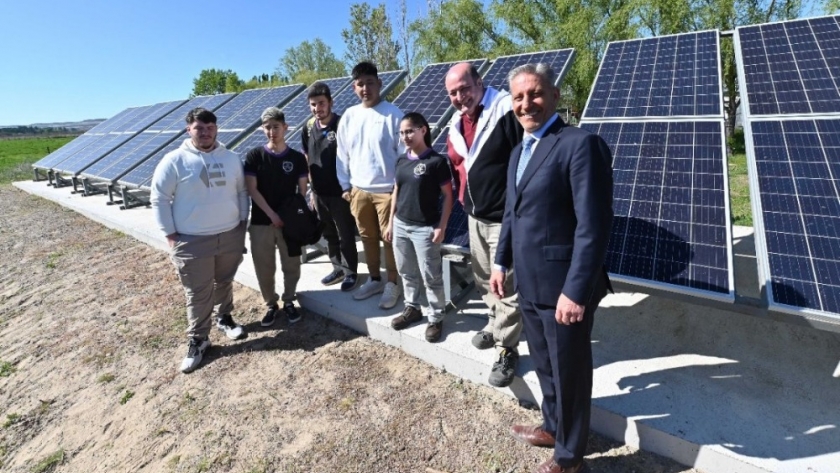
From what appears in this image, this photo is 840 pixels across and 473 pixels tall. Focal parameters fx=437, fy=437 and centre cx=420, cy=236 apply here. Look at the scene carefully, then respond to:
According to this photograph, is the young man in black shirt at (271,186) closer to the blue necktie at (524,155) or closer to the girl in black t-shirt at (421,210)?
the girl in black t-shirt at (421,210)

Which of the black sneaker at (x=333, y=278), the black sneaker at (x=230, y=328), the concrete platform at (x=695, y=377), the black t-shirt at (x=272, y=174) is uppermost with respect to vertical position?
the black t-shirt at (x=272, y=174)

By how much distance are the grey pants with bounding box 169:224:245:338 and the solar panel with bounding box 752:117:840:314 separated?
13.7 feet

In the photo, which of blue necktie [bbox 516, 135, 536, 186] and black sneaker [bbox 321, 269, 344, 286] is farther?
black sneaker [bbox 321, 269, 344, 286]

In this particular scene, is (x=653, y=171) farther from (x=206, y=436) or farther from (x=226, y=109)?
(x=226, y=109)

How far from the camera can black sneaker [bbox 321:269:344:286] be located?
17.1 ft

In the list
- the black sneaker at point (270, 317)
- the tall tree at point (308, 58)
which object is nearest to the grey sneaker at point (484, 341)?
the black sneaker at point (270, 317)

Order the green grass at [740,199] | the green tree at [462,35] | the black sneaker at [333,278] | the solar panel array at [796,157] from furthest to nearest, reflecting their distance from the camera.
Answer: the green tree at [462,35] → the green grass at [740,199] → the black sneaker at [333,278] → the solar panel array at [796,157]

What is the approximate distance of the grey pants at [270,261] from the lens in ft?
14.4

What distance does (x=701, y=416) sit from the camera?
109 inches

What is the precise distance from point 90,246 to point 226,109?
4.43 m

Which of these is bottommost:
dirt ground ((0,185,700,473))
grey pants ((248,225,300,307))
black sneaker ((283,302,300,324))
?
dirt ground ((0,185,700,473))

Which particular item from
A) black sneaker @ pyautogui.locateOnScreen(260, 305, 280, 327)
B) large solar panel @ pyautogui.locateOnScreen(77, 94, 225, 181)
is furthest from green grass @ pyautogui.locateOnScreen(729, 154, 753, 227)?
large solar panel @ pyautogui.locateOnScreen(77, 94, 225, 181)

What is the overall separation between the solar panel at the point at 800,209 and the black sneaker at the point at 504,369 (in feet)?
5.41

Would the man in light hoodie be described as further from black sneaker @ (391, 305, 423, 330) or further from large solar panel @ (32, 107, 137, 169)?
large solar panel @ (32, 107, 137, 169)
